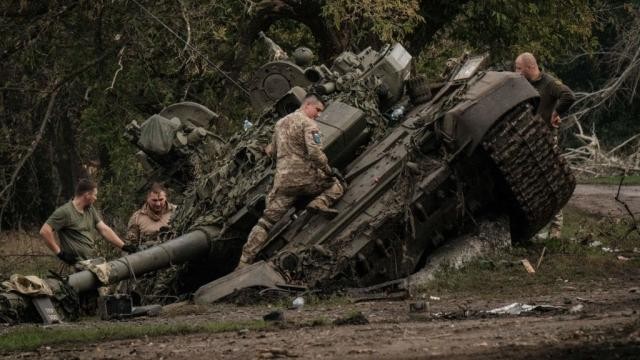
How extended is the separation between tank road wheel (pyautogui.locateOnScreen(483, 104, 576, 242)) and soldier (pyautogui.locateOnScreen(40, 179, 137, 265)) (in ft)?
12.9

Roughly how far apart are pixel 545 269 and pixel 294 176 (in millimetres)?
2746

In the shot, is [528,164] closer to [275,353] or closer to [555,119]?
[555,119]

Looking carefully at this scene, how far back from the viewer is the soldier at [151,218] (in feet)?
58.6

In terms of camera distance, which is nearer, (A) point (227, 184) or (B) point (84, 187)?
(B) point (84, 187)

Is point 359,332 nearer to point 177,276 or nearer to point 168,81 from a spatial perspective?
point 177,276

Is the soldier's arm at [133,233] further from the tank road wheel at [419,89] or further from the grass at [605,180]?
the grass at [605,180]

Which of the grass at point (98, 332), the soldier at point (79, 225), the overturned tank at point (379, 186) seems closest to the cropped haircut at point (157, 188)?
the overturned tank at point (379, 186)

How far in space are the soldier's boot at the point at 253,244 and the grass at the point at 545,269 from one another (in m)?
1.70

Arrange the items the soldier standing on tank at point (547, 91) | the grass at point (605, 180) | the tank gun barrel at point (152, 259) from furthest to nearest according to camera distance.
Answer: the grass at point (605, 180)
the soldier standing on tank at point (547, 91)
the tank gun barrel at point (152, 259)

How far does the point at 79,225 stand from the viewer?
1595 cm

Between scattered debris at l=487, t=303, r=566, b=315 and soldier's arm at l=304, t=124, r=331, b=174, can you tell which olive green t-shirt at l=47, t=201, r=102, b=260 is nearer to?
soldier's arm at l=304, t=124, r=331, b=174

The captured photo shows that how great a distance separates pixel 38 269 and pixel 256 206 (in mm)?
4803

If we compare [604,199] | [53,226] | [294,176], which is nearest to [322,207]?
[294,176]

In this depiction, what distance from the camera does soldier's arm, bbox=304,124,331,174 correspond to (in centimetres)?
→ 1571
